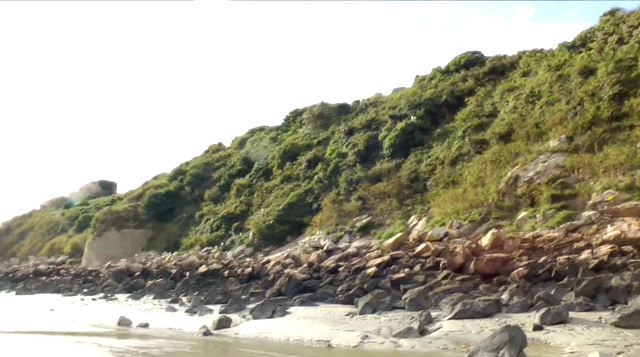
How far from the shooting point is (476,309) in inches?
524

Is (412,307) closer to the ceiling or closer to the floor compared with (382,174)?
closer to the floor

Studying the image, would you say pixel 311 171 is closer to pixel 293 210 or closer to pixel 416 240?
pixel 293 210

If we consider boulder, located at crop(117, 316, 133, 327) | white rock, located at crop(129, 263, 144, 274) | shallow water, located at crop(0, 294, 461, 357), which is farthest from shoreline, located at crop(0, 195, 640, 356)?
white rock, located at crop(129, 263, 144, 274)

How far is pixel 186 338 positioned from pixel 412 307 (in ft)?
16.6

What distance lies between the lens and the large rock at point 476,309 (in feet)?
43.4

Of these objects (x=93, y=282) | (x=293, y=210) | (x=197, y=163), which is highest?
(x=197, y=163)

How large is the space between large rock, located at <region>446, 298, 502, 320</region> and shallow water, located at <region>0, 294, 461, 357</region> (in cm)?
201

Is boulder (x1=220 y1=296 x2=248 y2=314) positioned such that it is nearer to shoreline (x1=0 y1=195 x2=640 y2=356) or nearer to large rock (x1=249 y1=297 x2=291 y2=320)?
shoreline (x1=0 y1=195 x2=640 y2=356)

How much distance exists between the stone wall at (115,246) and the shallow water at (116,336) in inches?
559

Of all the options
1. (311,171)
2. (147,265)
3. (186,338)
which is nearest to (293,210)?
(311,171)

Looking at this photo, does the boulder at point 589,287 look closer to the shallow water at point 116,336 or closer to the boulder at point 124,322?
the shallow water at point 116,336

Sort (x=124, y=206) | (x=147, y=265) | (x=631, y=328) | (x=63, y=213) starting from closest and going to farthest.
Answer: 1. (x=631, y=328)
2. (x=147, y=265)
3. (x=124, y=206)
4. (x=63, y=213)

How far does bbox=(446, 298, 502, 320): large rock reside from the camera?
1324 cm

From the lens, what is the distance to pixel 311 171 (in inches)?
1358
